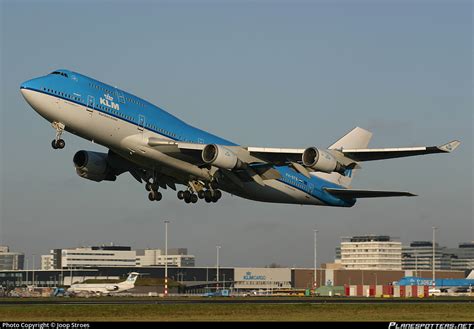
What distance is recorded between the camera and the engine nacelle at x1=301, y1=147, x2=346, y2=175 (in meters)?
55.2

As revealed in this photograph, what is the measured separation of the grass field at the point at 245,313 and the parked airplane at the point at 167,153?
10455mm

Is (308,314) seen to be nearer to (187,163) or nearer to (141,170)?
(187,163)

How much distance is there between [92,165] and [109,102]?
30.8 feet

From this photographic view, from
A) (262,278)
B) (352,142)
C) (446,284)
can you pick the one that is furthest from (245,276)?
(352,142)

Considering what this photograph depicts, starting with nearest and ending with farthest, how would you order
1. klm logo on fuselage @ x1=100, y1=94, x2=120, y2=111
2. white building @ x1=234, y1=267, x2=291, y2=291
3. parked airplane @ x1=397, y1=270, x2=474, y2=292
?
klm logo on fuselage @ x1=100, y1=94, x2=120, y2=111
parked airplane @ x1=397, y1=270, x2=474, y2=292
white building @ x1=234, y1=267, x2=291, y2=291

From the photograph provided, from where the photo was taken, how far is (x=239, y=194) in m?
63.2

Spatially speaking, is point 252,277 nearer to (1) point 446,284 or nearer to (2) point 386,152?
(1) point 446,284

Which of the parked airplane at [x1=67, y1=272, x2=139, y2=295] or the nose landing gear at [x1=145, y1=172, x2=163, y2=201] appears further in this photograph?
the parked airplane at [x1=67, y1=272, x2=139, y2=295]

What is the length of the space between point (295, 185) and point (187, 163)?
11868 millimetres

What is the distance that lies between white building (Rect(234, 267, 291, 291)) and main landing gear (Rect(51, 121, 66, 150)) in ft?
362

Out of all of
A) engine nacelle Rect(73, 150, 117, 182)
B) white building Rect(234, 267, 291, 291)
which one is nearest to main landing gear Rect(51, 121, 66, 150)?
engine nacelle Rect(73, 150, 117, 182)

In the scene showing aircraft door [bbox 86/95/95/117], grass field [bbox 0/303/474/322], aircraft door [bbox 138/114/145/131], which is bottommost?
grass field [bbox 0/303/474/322]

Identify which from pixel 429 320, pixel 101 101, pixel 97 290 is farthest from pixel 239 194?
pixel 97 290

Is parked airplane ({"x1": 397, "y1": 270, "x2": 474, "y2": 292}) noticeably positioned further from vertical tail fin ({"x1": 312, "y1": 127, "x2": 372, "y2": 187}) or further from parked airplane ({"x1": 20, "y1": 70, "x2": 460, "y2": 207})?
parked airplane ({"x1": 20, "y1": 70, "x2": 460, "y2": 207})
